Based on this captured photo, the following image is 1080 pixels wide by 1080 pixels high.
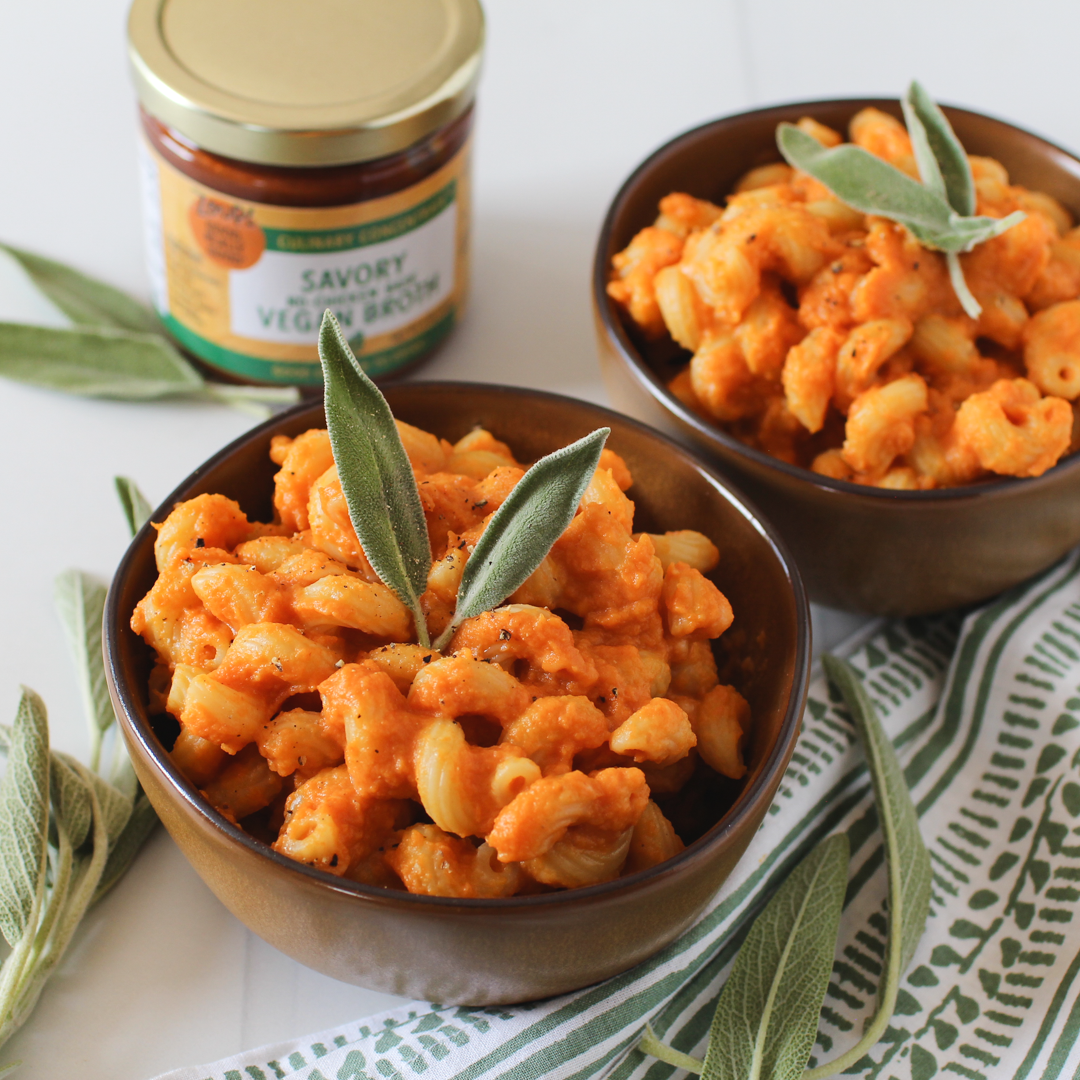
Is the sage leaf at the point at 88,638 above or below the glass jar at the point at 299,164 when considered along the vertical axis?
below

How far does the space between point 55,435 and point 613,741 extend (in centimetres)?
92

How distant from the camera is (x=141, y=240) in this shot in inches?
75.4

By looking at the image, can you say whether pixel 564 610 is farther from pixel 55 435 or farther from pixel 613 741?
pixel 55 435

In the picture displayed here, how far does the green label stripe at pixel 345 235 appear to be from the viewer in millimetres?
1512

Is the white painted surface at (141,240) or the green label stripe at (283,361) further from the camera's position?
the green label stripe at (283,361)

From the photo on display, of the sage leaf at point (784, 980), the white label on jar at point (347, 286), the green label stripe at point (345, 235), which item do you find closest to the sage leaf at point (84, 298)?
the white label on jar at point (347, 286)

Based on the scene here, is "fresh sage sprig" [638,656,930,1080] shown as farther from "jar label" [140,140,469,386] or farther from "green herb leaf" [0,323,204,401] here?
"green herb leaf" [0,323,204,401]

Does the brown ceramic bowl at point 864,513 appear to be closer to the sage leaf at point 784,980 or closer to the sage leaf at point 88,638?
the sage leaf at point 784,980

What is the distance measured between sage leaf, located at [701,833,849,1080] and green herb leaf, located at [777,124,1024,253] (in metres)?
0.61

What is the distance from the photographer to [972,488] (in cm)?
135

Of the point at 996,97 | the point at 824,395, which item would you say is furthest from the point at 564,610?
the point at 996,97

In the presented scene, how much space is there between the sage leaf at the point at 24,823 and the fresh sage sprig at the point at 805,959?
53cm

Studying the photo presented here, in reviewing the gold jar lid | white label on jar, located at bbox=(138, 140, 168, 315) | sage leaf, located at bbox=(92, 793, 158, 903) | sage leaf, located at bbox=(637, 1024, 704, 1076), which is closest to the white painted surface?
sage leaf, located at bbox=(92, 793, 158, 903)

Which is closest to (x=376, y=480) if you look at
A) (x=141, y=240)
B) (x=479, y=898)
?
(x=479, y=898)
